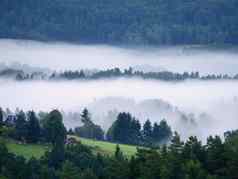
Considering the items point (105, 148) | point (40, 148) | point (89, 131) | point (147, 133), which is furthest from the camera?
point (147, 133)

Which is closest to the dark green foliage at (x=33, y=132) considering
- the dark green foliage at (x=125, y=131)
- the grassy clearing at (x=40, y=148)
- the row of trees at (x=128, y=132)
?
the grassy clearing at (x=40, y=148)

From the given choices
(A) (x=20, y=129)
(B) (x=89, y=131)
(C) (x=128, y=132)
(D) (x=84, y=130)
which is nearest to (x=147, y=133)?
(C) (x=128, y=132)

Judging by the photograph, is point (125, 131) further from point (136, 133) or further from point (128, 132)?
point (136, 133)

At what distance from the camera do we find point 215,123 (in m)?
114

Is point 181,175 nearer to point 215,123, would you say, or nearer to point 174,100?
point 215,123

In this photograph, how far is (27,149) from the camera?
244 ft

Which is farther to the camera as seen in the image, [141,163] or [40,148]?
[40,148]

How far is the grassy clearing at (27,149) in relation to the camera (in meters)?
71.8

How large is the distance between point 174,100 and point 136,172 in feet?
316

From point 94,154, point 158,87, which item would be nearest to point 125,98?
point 158,87

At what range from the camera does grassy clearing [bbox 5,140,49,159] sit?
7181cm

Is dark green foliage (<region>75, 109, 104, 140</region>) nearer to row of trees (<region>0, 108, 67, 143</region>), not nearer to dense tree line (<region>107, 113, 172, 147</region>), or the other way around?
dense tree line (<region>107, 113, 172, 147</region>)

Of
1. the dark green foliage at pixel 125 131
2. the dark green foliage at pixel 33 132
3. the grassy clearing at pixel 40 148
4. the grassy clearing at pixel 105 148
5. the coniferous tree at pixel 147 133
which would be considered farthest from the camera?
the coniferous tree at pixel 147 133

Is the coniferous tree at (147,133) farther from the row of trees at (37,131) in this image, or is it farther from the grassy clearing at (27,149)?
the grassy clearing at (27,149)
